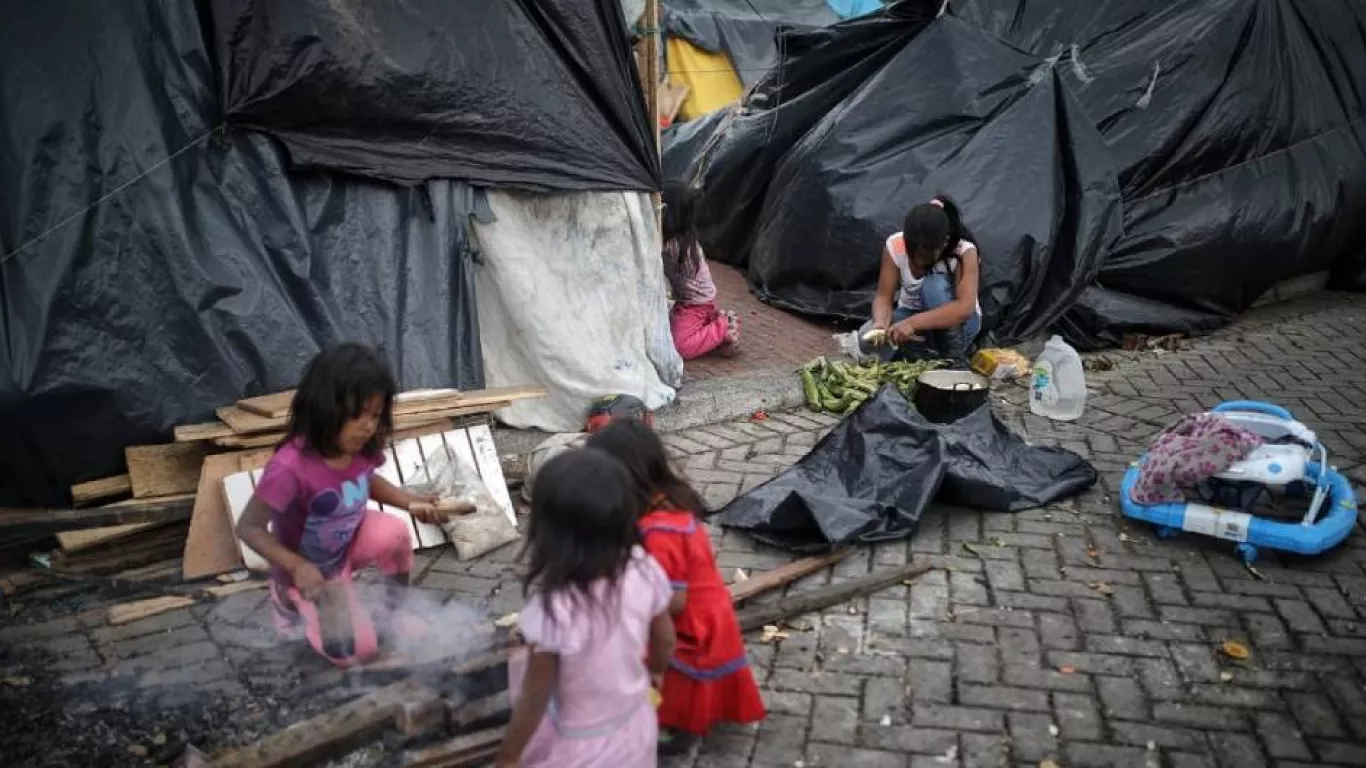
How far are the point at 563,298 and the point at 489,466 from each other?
47.5 inches

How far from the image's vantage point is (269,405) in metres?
4.68

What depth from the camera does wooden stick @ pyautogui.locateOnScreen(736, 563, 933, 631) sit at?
3.98 m

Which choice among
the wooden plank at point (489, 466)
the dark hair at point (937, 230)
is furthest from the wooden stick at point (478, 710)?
the dark hair at point (937, 230)

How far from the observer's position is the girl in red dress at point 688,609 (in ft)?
10.0

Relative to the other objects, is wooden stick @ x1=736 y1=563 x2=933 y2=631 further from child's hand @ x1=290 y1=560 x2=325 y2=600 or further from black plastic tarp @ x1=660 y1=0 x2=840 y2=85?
black plastic tarp @ x1=660 y1=0 x2=840 y2=85

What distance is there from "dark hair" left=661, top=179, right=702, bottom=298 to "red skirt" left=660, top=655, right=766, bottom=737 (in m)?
3.82

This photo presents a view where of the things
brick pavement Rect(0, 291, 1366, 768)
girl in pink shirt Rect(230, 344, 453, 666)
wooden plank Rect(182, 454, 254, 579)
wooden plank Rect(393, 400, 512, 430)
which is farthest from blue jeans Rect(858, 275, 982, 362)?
wooden plank Rect(182, 454, 254, 579)

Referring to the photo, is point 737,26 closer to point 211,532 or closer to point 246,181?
point 246,181

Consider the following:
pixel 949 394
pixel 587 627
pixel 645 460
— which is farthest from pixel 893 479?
pixel 587 627

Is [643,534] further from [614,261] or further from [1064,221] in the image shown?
[1064,221]

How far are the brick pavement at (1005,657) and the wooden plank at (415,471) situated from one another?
0.10 metres

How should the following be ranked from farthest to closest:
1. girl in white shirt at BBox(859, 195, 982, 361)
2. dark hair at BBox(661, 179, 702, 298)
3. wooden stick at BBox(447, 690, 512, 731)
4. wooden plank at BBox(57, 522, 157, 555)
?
dark hair at BBox(661, 179, 702, 298)
girl in white shirt at BBox(859, 195, 982, 361)
wooden plank at BBox(57, 522, 157, 555)
wooden stick at BBox(447, 690, 512, 731)

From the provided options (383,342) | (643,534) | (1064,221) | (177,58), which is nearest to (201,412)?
(383,342)

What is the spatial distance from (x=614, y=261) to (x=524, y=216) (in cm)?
57
